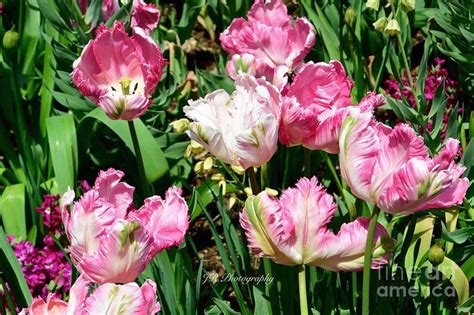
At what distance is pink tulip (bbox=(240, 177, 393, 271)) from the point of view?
1187 millimetres

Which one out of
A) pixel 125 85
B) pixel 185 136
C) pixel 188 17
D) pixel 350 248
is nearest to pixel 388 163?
pixel 350 248

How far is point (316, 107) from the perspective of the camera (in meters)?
1.34

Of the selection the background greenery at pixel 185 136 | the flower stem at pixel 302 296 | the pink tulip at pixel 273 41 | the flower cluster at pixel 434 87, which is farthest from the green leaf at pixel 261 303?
the flower cluster at pixel 434 87

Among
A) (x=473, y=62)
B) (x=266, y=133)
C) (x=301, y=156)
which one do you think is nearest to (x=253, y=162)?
(x=266, y=133)

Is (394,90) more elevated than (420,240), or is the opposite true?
(394,90)

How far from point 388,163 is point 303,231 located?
149 mm

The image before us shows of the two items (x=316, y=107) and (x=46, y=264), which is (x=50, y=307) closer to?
(x=316, y=107)

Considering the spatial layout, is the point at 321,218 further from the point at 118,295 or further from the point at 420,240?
the point at 420,240

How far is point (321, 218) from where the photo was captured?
1197 millimetres

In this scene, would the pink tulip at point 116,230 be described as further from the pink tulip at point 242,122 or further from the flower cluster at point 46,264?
the flower cluster at point 46,264

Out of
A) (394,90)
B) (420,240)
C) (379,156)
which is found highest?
(379,156)

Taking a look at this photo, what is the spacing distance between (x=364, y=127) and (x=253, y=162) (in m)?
0.19

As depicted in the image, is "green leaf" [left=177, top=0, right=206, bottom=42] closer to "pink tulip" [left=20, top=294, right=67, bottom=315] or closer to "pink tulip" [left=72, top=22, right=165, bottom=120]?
"pink tulip" [left=72, top=22, right=165, bottom=120]

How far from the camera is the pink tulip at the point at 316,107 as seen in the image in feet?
4.26
